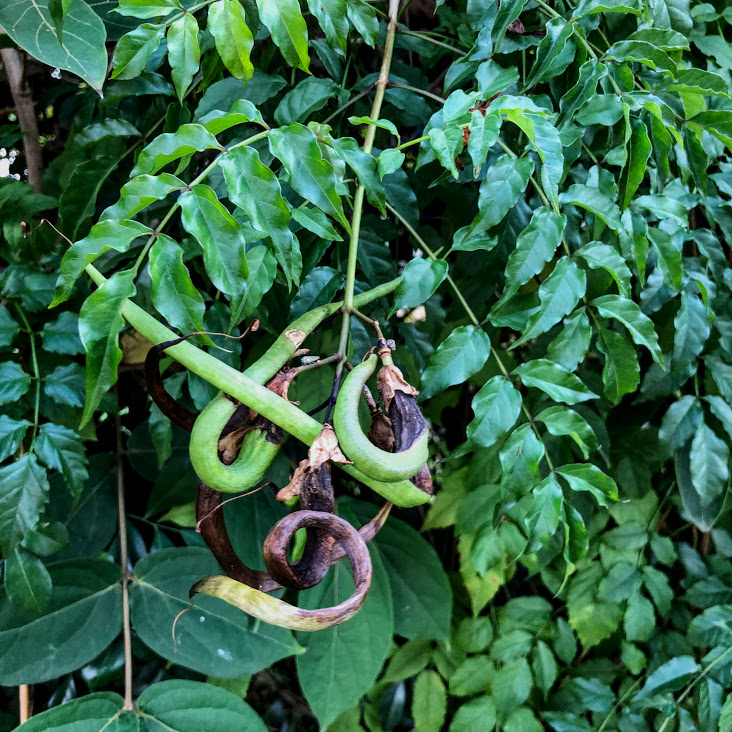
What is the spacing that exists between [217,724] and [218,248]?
574 mm

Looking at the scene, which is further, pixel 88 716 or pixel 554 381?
A: pixel 88 716

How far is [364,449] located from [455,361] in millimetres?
212

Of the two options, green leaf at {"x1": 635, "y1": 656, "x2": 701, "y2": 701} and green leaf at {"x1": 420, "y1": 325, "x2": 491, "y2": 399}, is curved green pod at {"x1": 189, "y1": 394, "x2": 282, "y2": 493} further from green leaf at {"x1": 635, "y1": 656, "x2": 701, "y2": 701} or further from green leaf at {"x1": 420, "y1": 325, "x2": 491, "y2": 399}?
green leaf at {"x1": 635, "y1": 656, "x2": 701, "y2": 701}

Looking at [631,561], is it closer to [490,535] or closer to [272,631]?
[490,535]

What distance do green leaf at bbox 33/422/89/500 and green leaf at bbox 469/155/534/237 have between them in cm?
48

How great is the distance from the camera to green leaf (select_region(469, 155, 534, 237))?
0.57 m

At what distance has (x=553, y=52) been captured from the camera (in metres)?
0.62

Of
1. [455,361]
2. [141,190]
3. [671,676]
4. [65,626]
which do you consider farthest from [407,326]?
[671,676]

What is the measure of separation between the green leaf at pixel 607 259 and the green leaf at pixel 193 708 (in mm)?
638

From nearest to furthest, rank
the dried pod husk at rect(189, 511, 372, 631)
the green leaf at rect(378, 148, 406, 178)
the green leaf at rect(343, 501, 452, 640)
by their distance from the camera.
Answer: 1. the dried pod husk at rect(189, 511, 372, 631)
2. the green leaf at rect(378, 148, 406, 178)
3. the green leaf at rect(343, 501, 452, 640)

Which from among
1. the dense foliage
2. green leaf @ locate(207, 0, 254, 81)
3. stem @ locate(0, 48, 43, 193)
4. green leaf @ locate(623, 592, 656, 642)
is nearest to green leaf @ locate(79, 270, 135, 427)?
the dense foliage

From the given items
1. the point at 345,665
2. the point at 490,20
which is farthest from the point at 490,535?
the point at 490,20

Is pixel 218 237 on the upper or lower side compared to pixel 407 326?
upper

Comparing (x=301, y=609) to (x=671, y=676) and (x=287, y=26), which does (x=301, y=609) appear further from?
(x=671, y=676)
